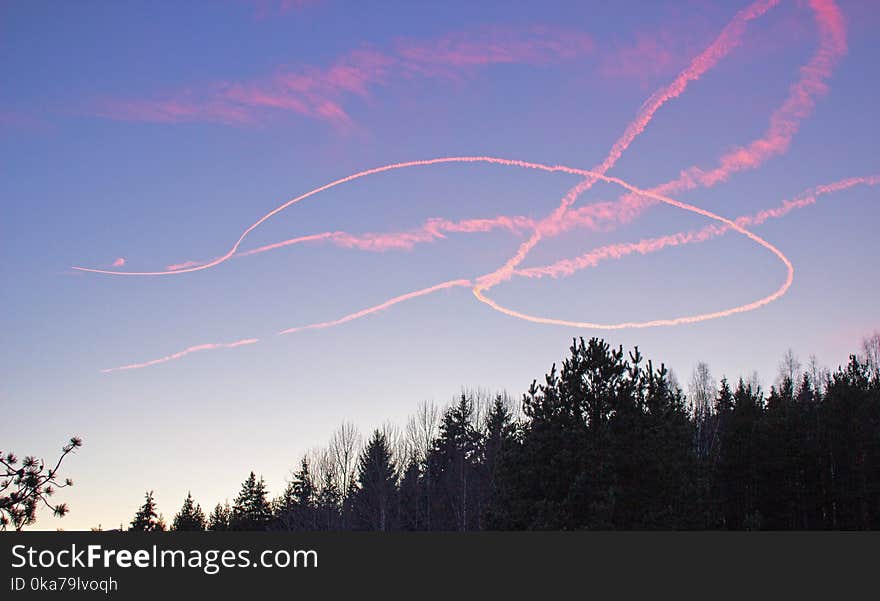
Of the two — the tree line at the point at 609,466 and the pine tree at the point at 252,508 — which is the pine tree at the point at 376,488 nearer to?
the tree line at the point at 609,466

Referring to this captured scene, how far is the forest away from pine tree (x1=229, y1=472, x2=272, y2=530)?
143 mm

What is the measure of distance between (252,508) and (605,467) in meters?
52.9

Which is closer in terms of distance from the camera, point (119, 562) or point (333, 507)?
point (119, 562)

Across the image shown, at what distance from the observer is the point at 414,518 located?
1992 inches

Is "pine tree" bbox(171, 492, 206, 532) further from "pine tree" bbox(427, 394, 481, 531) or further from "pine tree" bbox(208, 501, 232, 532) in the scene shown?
"pine tree" bbox(427, 394, 481, 531)

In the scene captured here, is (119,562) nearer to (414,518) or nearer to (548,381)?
(548,381)

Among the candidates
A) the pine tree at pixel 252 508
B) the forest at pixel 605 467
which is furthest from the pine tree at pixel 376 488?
the pine tree at pixel 252 508

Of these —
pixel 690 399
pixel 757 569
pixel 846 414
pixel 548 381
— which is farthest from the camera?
pixel 690 399

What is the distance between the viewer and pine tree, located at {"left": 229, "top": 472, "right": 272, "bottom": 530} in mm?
67312

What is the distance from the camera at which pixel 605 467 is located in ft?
74.5

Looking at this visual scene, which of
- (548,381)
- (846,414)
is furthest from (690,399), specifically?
(548,381)

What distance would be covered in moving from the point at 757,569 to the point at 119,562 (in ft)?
28.0

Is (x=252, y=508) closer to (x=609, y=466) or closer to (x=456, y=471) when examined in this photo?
(x=456, y=471)

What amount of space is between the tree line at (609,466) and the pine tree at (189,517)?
19 cm
